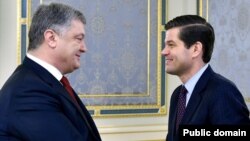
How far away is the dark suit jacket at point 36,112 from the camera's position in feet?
3.72

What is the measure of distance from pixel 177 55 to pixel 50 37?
670mm

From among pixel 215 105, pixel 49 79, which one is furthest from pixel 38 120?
pixel 215 105

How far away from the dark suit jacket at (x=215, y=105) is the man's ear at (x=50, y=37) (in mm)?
621

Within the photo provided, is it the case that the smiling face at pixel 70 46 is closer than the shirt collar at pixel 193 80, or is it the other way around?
the smiling face at pixel 70 46

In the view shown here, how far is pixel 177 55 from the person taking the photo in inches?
71.0

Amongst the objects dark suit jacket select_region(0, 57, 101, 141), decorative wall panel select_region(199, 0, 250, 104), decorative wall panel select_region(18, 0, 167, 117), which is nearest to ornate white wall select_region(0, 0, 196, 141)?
decorative wall panel select_region(18, 0, 167, 117)

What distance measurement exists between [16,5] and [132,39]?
2.75 ft

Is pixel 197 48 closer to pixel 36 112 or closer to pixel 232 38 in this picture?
pixel 36 112

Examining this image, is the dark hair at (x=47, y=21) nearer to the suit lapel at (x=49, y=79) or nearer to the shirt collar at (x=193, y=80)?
the suit lapel at (x=49, y=79)

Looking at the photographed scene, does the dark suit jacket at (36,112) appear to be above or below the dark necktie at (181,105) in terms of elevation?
above

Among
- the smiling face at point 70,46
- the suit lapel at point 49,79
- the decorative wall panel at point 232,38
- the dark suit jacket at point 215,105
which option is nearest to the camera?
the suit lapel at point 49,79

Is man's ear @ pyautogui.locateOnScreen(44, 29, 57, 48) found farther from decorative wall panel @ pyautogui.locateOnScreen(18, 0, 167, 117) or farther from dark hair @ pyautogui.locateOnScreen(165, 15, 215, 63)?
decorative wall panel @ pyautogui.locateOnScreen(18, 0, 167, 117)

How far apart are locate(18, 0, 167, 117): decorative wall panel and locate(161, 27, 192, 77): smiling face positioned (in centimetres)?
104

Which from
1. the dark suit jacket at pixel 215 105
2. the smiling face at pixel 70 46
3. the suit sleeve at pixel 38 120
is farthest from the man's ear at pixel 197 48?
the suit sleeve at pixel 38 120
